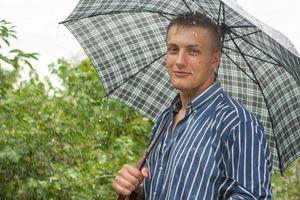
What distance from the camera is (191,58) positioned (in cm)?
258

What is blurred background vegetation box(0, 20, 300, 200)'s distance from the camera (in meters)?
5.46

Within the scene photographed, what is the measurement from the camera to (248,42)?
308 cm

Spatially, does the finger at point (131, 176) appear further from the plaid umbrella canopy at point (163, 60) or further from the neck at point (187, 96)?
the plaid umbrella canopy at point (163, 60)

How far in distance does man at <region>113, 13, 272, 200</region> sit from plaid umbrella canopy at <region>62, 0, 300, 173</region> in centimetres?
37

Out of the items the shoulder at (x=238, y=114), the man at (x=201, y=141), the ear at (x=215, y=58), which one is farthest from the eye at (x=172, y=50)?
the shoulder at (x=238, y=114)

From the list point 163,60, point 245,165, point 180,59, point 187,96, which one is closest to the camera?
point 245,165

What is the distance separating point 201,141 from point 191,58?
1.18ft

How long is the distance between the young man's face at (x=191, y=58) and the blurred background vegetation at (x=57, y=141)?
2.15 m

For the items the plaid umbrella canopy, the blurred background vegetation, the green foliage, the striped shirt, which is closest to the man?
the striped shirt

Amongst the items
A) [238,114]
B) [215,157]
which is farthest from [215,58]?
[215,157]

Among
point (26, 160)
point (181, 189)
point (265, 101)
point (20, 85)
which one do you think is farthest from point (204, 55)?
point (20, 85)

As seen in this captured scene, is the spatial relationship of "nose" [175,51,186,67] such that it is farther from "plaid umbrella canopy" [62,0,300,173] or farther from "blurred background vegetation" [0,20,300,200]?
"blurred background vegetation" [0,20,300,200]

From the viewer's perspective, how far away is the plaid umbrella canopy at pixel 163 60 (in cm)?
304

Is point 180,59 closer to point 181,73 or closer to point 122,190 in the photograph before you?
point 181,73
